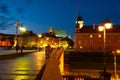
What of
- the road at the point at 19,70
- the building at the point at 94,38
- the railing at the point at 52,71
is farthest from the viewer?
the building at the point at 94,38

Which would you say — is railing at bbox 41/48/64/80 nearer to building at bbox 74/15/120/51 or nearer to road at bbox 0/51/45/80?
road at bbox 0/51/45/80

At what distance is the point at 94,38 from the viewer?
152000 millimetres

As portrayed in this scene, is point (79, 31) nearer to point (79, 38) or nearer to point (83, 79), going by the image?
point (79, 38)

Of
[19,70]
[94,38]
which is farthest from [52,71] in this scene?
[94,38]

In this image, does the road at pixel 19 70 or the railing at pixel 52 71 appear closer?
the railing at pixel 52 71

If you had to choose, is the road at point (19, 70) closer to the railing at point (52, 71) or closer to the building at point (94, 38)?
the railing at point (52, 71)

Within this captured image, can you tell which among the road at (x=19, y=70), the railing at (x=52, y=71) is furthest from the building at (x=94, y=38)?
the railing at (x=52, y=71)

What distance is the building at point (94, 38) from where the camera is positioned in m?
148

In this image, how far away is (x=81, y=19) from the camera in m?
180

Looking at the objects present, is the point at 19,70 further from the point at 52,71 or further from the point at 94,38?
the point at 94,38

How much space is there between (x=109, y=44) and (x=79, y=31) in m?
17.9

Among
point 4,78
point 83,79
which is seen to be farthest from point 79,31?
point 4,78

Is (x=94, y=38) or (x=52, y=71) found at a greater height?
(x=94, y=38)

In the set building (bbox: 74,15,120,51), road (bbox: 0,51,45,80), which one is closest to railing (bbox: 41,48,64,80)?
road (bbox: 0,51,45,80)
